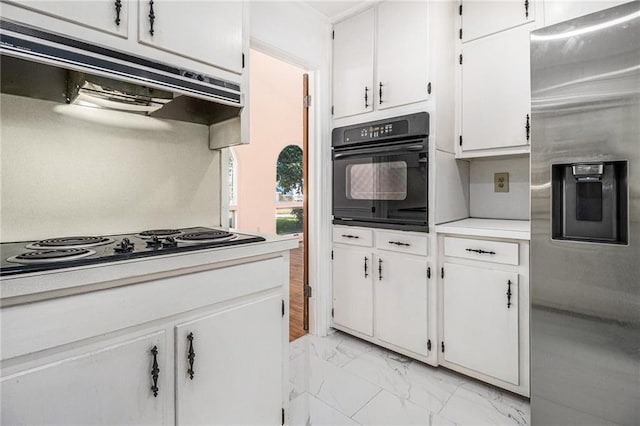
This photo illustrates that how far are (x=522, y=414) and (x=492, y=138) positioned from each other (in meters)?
1.56

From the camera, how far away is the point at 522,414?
163 centimetres

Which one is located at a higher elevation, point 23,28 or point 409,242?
point 23,28

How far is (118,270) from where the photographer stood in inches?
35.8

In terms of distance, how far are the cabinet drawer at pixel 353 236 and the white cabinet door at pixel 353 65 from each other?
889mm

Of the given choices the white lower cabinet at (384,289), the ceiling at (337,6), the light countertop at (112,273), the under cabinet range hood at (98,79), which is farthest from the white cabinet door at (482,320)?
the ceiling at (337,6)

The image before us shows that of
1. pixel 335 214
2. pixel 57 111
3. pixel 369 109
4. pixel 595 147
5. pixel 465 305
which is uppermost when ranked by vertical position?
pixel 369 109

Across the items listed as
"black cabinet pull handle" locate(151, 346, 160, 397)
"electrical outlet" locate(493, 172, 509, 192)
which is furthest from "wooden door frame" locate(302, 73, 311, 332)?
"black cabinet pull handle" locate(151, 346, 160, 397)

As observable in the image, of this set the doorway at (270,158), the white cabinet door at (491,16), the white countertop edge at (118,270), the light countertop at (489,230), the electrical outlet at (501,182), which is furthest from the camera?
the doorway at (270,158)

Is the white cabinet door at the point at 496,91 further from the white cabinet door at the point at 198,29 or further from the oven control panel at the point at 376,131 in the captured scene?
the white cabinet door at the point at 198,29

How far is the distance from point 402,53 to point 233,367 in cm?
211

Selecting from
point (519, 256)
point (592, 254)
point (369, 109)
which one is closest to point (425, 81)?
point (369, 109)

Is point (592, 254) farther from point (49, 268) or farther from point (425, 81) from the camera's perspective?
point (49, 268)

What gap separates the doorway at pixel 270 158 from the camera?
610cm

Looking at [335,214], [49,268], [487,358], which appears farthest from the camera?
[335,214]
